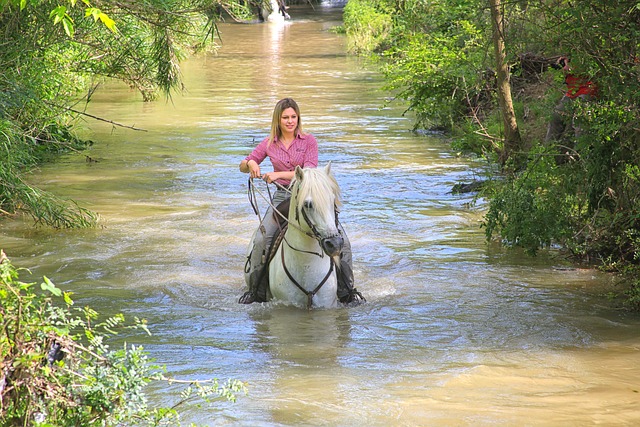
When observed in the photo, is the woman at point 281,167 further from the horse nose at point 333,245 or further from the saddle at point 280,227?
the horse nose at point 333,245

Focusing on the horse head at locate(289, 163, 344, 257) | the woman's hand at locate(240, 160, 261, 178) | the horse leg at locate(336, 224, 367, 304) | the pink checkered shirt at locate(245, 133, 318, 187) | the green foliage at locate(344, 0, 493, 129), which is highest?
the green foliage at locate(344, 0, 493, 129)

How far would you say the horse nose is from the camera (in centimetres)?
747

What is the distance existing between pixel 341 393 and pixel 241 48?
4039cm

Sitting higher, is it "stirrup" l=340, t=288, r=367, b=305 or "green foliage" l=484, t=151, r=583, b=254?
"green foliage" l=484, t=151, r=583, b=254

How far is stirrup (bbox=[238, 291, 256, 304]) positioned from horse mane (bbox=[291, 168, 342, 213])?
1619 millimetres

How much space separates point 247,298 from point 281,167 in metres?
1.38

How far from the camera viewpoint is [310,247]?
8.12 metres

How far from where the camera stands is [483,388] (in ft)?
22.4

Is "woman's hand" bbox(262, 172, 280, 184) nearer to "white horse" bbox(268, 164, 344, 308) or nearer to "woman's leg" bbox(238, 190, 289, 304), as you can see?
"white horse" bbox(268, 164, 344, 308)

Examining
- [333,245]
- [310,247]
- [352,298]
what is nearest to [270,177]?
[310,247]

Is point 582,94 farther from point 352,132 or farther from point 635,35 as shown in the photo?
point 352,132

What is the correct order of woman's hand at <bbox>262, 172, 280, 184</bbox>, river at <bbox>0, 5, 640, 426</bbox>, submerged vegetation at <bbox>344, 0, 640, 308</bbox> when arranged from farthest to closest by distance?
submerged vegetation at <bbox>344, 0, 640, 308</bbox>
woman's hand at <bbox>262, 172, 280, 184</bbox>
river at <bbox>0, 5, 640, 426</bbox>

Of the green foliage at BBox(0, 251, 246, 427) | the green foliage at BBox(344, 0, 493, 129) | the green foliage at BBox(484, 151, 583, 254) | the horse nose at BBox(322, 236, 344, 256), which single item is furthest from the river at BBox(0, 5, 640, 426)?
the green foliage at BBox(0, 251, 246, 427)

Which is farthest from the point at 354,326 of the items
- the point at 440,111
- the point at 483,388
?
the point at 440,111
